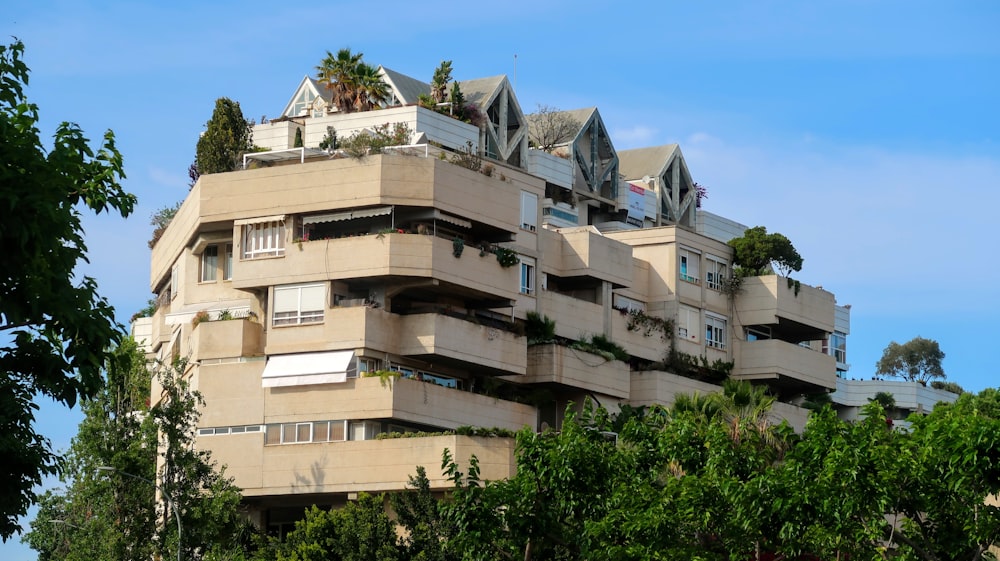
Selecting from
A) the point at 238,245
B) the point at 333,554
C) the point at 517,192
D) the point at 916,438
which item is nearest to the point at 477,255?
the point at 517,192

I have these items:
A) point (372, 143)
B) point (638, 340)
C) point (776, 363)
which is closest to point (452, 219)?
point (372, 143)

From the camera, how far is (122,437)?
5731 centimetres

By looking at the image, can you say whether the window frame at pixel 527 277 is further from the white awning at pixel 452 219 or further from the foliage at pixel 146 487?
the foliage at pixel 146 487

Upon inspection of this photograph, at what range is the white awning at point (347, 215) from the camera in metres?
59.4

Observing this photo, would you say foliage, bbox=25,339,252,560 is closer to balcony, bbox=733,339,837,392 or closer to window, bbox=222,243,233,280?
window, bbox=222,243,233,280

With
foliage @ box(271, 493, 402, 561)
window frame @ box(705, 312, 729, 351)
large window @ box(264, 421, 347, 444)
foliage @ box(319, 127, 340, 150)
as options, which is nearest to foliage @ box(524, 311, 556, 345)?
large window @ box(264, 421, 347, 444)

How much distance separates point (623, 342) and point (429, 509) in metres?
18.7

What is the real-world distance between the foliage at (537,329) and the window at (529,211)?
3561 millimetres

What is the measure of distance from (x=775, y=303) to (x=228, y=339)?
26.4 meters

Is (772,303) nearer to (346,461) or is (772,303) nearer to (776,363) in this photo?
(776,363)

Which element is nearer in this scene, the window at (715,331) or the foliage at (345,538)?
the foliage at (345,538)

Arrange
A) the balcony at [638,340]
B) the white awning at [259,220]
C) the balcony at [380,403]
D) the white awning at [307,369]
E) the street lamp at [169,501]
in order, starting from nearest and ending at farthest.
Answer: the street lamp at [169,501]
the balcony at [380,403]
the white awning at [307,369]
the white awning at [259,220]
the balcony at [638,340]

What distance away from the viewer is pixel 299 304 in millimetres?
59812

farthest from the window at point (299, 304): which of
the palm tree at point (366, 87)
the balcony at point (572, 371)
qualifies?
the palm tree at point (366, 87)
